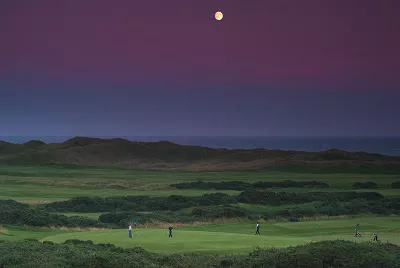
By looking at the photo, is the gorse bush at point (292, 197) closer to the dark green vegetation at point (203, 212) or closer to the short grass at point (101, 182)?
the dark green vegetation at point (203, 212)

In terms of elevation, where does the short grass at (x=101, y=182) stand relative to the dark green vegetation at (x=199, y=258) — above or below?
above

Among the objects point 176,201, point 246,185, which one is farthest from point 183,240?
point 246,185

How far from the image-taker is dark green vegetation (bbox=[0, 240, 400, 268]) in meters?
27.7

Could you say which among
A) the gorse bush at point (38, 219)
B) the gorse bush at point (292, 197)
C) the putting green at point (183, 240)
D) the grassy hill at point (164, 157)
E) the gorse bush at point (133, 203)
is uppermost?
the grassy hill at point (164, 157)

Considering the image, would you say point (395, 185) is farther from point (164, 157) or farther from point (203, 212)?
point (164, 157)

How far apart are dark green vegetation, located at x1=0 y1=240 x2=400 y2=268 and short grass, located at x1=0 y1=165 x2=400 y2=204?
117 feet

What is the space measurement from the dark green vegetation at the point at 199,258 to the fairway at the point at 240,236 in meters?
4.48

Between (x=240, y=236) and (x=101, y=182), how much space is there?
50859mm

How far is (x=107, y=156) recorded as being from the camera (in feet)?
486

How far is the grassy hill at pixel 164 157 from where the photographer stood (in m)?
130

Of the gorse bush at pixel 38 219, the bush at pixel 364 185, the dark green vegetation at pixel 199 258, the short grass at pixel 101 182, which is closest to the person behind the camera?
the dark green vegetation at pixel 199 258

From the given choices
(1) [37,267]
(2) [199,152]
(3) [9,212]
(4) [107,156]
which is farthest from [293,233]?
(2) [199,152]

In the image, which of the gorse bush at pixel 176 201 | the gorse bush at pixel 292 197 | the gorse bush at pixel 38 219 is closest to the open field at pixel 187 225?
the gorse bush at pixel 38 219

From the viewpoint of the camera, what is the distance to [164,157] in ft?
514
